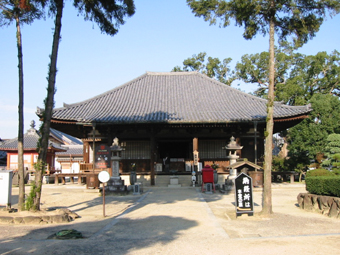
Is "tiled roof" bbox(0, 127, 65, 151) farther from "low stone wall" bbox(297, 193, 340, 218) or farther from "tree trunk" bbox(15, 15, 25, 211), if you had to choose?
"low stone wall" bbox(297, 193, 340, 218)

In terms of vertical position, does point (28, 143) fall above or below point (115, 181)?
above

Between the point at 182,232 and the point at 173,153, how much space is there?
15.9 m

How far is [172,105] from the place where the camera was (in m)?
22.6

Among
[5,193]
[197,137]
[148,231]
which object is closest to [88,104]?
[197,137]

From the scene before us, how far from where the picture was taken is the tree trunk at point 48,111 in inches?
408

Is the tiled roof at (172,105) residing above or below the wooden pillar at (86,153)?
above

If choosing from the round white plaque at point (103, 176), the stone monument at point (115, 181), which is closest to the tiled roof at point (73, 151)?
the stone monument at point (115, 181)

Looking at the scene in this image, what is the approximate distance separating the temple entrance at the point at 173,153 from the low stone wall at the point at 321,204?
1221 centimetres

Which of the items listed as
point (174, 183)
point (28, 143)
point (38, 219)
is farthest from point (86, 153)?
point (38, 219)

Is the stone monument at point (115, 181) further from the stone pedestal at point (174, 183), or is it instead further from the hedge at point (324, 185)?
the hedge at point (324, 185)

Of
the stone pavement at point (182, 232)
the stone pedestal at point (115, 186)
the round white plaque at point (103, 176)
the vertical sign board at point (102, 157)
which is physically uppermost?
the vertical sign board at point (102, 157)

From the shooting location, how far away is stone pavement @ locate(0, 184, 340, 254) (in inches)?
261

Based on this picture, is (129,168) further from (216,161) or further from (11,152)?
(11,152)

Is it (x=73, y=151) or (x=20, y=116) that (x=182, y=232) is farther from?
(x=73, y=151)
